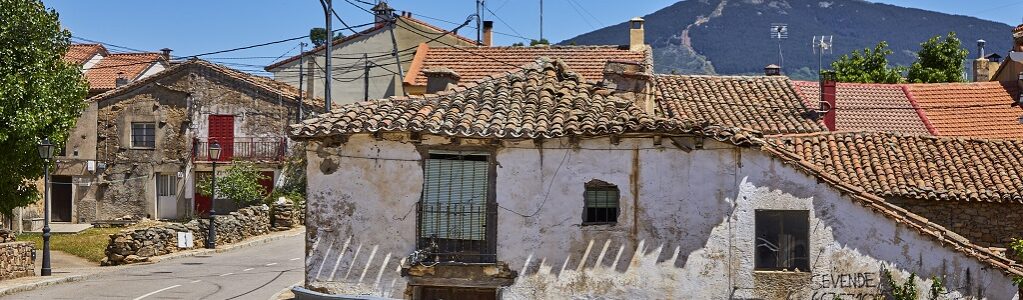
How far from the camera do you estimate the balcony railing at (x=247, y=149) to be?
44.7 m

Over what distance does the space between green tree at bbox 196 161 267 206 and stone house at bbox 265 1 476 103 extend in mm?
4380

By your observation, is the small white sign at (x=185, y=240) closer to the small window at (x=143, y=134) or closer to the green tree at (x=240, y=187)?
the green tree at (x=240, y=187)

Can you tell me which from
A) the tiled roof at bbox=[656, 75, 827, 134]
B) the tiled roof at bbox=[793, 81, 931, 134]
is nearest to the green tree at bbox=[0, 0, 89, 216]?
the tiled roof at bbox=[656, 75, 827, 134]

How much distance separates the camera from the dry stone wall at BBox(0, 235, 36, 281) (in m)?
23.5

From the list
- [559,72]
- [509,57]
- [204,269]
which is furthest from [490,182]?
[509,57]

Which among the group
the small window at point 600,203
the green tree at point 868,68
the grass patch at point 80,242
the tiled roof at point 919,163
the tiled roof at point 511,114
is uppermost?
the green tree at point 868,68

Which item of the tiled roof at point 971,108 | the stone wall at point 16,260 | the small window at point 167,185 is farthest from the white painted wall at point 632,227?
the small window at point 167,185

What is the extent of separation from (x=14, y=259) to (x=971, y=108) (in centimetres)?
2423

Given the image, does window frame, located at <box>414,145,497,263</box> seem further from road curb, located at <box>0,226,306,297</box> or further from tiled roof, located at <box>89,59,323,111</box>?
tiled roof, located at <box>89,59,323,111</box>

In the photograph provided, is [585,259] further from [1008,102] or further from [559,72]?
[1008,102]

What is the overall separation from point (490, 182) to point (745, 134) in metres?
3.24

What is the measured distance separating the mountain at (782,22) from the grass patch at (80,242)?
91166 mm

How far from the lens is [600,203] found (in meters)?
15.6

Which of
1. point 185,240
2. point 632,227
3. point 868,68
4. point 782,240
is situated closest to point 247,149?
point 185,240
